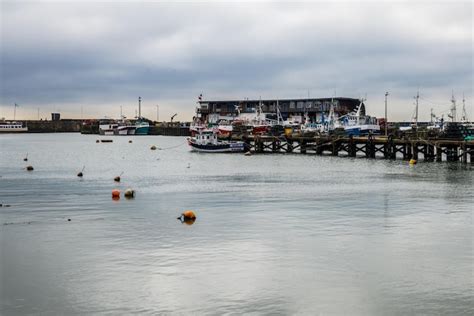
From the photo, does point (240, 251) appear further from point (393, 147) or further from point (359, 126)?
point (359, 126)

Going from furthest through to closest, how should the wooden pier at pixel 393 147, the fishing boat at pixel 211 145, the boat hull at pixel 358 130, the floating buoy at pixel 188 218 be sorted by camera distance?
the boat hull at pixel 358 130, the fishing boat at pixel 211 145, the wooden pier at pixel 393 147, the floating buoy at pixel 188 218

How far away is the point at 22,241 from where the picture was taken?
2892 cm

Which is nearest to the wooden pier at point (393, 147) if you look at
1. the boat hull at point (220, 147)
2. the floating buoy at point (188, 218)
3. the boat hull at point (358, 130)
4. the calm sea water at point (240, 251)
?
the boat hull at point (220, 147)

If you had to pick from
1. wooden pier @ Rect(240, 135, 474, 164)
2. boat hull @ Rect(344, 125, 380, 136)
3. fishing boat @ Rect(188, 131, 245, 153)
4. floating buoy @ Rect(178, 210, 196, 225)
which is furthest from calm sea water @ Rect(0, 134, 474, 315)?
boat hull @ Rect(344, 125, 380, 136)

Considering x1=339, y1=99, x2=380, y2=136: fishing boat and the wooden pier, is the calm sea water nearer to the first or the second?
the wooden pier

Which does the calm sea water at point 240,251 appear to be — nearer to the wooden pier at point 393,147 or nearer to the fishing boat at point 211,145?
the wooden pier at point 393,147

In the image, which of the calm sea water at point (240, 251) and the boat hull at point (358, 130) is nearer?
the calm sea water at point (240, 251)

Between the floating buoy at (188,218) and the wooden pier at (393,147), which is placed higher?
the wooden pier at (393,147)

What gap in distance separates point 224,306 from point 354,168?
2207 inches

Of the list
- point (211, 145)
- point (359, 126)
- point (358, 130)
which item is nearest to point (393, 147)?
point (211, 145)

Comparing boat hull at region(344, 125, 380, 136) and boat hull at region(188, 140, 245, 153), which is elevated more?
boat hull at region(344, 125, 380, 136)

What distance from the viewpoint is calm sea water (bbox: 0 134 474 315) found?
19953 mm

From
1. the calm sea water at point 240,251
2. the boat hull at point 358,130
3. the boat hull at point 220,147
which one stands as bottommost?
the calm sea water at point 240,251

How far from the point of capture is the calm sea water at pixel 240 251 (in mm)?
19953
